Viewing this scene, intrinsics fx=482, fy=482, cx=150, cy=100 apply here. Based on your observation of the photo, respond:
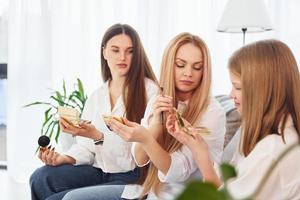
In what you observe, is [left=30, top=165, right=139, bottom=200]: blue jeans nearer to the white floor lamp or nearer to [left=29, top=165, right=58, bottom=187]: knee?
[left=29, top=165, right=58, bottom=187]: knee

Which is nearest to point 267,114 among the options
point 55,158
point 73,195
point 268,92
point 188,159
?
point 268,92

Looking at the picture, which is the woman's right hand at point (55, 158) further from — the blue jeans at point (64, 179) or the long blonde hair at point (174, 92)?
the long blonde hair at point (174, 92)

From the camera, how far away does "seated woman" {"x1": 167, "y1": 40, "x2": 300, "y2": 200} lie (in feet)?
4.09

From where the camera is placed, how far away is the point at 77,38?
346 centimetres

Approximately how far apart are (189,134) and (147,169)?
362mm

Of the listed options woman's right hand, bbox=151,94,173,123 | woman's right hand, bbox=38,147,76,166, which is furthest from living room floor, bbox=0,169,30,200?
woman's right hand, bbox=151,94,173,123

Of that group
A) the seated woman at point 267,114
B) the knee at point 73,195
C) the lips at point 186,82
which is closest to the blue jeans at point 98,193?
the knee at point 73,195

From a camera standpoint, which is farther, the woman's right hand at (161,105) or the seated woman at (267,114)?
the woman's right hand at (161,105)

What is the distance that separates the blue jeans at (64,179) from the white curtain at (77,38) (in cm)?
129

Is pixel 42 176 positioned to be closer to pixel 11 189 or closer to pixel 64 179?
pixel 64 179

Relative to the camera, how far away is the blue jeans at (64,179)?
209 cm

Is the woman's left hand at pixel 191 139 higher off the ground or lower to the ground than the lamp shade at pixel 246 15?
lower

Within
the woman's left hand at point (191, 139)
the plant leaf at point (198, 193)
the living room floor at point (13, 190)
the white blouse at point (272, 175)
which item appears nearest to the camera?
the plant leaf at point (198, 193)

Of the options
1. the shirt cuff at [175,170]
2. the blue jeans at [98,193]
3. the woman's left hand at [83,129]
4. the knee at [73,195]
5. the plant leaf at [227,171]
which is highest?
the plant leaf at [227,171]
